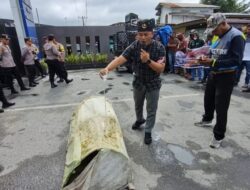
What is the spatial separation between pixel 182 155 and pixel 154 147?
0.42 m

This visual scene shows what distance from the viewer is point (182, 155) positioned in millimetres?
3002

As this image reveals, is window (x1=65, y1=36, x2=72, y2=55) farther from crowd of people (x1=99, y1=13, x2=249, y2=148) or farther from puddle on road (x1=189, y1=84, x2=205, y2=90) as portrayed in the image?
crowd of people (x1=99, y1=13, x2=249, y2=148)

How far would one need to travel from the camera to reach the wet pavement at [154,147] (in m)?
2.51

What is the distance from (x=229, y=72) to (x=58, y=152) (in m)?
2.63

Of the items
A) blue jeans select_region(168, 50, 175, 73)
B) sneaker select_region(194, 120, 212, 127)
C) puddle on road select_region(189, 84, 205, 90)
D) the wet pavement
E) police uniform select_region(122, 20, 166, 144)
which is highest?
police uniform select_region(122, 20, 166, 144)

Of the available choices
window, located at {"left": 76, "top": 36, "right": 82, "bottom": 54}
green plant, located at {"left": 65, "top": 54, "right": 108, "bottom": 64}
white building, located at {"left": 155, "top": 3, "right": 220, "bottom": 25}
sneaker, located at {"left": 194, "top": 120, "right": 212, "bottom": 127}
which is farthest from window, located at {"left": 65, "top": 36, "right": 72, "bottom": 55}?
sneaker, located at {"left": 194, "top": 120, "right": 212, "bottom": 127}

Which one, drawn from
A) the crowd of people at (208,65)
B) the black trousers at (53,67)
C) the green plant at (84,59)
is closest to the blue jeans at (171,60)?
the black trousers at (53,67)

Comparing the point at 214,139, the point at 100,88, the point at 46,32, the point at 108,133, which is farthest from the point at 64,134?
the point at 46,32

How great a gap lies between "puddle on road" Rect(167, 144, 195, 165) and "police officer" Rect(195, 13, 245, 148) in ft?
1.39

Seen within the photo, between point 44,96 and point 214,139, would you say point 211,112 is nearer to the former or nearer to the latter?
point 214,139

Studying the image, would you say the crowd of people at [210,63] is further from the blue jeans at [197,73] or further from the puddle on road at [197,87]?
the blue jeans at [197,73]

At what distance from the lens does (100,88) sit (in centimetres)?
696

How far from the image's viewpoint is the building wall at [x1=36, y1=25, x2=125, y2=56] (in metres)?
13.9

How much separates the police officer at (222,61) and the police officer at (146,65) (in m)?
0.68
